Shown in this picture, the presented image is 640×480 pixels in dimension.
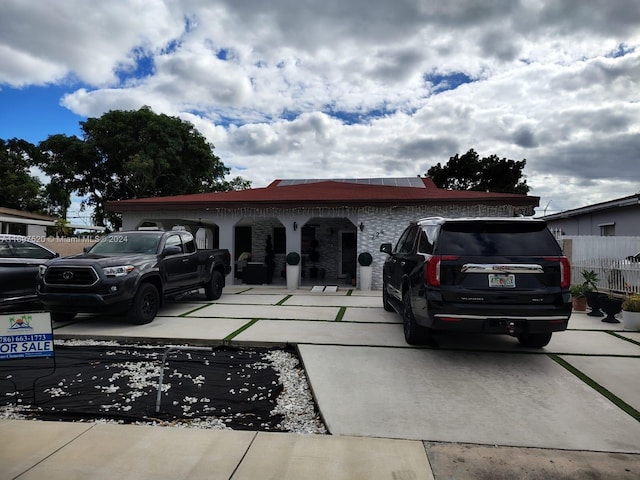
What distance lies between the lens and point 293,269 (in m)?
A: 13.2

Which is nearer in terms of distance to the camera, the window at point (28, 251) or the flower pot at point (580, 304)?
the window at point (28, 251)

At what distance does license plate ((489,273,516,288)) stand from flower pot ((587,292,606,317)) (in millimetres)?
4854

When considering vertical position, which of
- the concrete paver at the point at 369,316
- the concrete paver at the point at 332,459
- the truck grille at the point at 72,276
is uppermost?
the truck grille at the point at 72,276

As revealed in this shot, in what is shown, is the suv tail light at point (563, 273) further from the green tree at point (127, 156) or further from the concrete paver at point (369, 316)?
the green tree at point (127, 156)

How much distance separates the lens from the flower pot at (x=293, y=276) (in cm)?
1312

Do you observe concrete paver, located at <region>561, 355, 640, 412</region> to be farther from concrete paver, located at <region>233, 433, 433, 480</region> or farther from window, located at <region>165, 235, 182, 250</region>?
window, located at <region>165, 235, 182, 250</region>

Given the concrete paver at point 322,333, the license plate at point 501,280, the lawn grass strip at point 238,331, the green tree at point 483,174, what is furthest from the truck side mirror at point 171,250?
the green tree at point 483,174

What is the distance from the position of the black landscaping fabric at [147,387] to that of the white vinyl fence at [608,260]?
848 cm

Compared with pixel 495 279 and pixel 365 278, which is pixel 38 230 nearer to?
pixel 365 278

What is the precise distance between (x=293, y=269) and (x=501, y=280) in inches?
355

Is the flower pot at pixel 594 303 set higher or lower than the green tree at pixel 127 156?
lower

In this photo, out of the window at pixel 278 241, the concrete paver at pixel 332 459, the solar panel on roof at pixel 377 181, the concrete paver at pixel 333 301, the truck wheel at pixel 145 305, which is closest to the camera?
the concrete paver at pixel 332 459

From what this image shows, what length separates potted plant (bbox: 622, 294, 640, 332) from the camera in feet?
22.7

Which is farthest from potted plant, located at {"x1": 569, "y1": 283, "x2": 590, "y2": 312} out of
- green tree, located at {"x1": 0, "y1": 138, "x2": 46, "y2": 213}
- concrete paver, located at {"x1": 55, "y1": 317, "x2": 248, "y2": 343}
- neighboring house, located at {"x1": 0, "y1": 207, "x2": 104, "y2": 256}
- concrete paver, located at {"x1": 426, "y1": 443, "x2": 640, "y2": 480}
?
green tree, located at {"x1": 0, "y1": 138, "x2": 46, "y2": 213}
